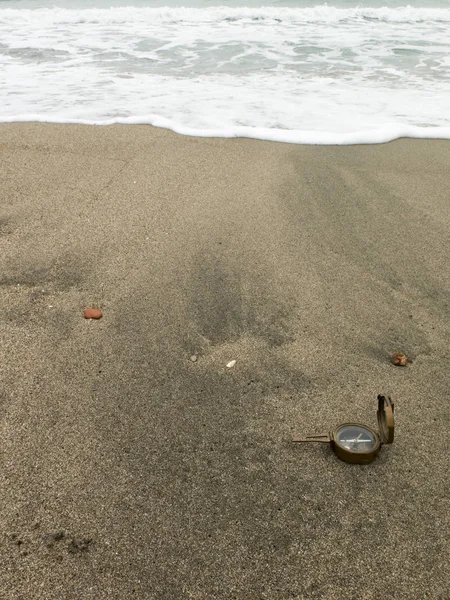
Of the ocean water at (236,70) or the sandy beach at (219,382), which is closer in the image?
the sandy beach at (219,382)

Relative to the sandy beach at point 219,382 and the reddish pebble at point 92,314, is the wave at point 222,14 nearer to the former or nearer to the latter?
the sandy beach at point 219,382

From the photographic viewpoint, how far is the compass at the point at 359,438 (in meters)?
1.78

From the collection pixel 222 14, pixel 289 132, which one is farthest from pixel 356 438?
pixel 222 14

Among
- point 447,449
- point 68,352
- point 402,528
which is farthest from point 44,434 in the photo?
point 447,449

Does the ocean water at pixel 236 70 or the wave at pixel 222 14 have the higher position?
the wave at pixel 222 14

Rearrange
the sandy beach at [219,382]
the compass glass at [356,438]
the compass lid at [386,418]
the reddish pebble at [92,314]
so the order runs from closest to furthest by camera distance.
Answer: the sandy beach at [219,382] → the compass lid at [386,418] → the compass glass at [356,438] → the reddish pebble at [92,314]

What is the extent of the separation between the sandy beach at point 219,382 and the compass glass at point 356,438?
0.23 feet

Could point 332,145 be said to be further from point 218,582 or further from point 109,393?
point 218,582

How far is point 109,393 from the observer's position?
207 centimetres

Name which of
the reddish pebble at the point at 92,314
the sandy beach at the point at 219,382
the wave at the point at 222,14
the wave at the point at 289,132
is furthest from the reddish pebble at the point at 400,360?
the wave at the point at 222,14

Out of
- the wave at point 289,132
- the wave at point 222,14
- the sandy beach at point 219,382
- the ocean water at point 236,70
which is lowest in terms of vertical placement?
the sandy beach at point 219,382

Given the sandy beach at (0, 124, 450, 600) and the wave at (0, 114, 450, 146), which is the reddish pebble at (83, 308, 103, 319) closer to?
the sandy beach at (0, 124, 450, 600)

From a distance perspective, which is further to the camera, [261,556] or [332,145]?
[332,145]

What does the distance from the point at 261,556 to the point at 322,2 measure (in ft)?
51.4
